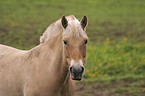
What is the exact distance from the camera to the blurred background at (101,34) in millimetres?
7992

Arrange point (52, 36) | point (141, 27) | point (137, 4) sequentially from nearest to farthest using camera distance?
point (52, 36) < point (141, 27) < point (137, 4)

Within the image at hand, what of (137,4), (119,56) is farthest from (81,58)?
(137,4)

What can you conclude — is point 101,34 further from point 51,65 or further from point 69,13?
point 51,65

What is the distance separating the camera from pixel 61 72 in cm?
366

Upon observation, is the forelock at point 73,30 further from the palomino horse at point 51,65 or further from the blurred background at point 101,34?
the blurred background at point 101,34

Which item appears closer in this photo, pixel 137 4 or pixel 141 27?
pixel 141 27

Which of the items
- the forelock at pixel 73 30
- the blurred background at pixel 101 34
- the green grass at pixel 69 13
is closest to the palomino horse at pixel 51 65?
the forelock at pixel 73 30

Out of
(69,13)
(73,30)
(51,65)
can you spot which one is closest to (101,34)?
(69,13)

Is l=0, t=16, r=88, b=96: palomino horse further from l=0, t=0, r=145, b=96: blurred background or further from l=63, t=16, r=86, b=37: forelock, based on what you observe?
l=0, t=0, r=145, b=96: blurred background

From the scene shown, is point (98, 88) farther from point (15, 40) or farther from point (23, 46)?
point (15, 40)

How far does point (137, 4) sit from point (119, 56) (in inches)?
575

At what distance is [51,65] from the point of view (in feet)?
12.2

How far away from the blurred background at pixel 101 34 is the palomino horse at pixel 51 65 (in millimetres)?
3285

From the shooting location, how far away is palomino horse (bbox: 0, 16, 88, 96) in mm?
3299
